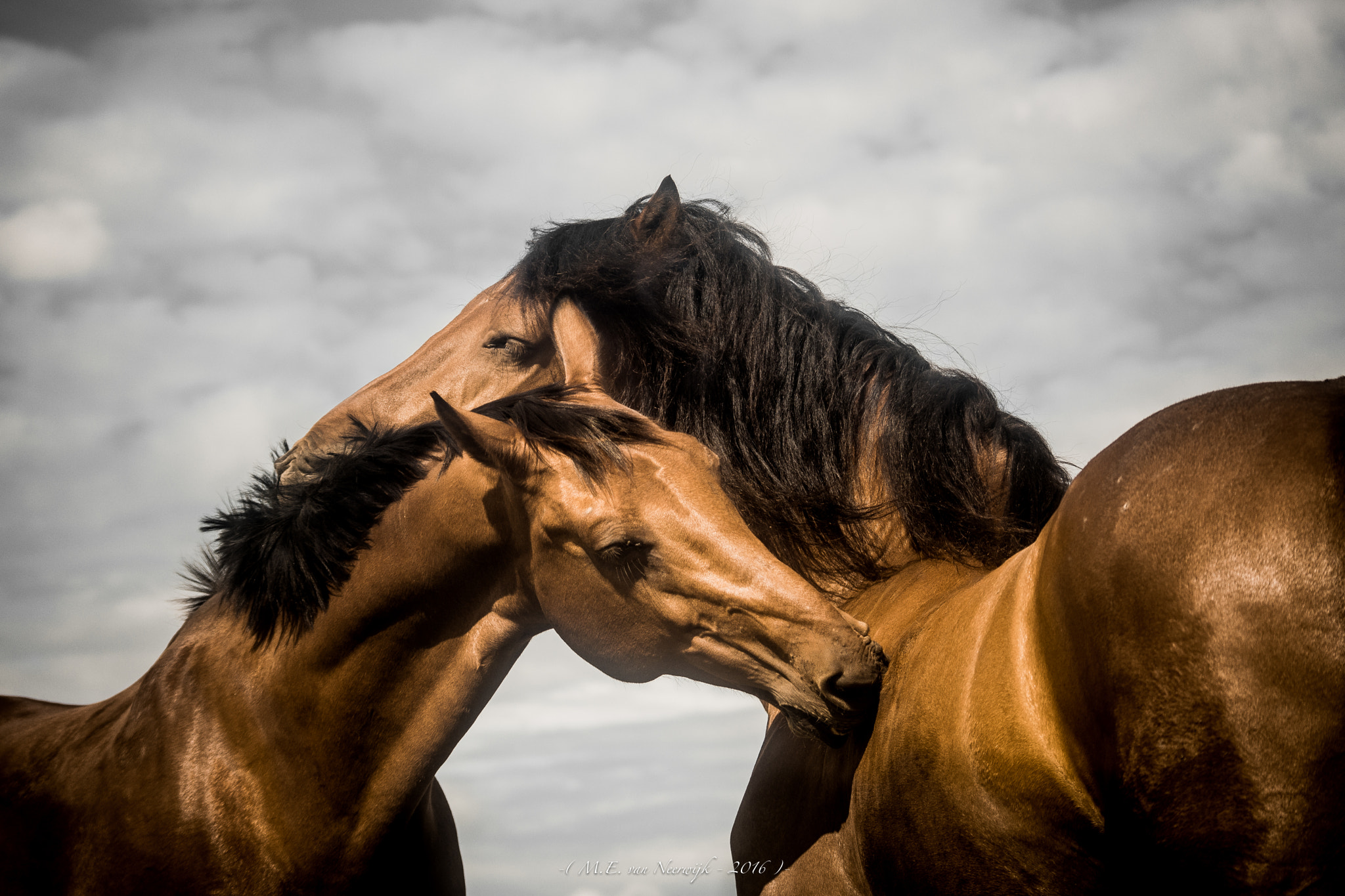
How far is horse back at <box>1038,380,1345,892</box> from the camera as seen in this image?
1.44 metres

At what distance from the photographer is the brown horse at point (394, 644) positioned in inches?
101

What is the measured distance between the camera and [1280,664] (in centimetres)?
145

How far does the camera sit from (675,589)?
2561mm

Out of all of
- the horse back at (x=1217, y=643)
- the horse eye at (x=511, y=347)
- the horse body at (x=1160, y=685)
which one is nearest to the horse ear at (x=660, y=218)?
the horse eye at (x=511, y=347)

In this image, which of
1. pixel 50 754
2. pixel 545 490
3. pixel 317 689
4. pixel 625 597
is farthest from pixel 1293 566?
pixel 50 754

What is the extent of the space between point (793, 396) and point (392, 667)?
166 cm

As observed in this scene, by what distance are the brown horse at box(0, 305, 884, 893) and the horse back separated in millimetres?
804

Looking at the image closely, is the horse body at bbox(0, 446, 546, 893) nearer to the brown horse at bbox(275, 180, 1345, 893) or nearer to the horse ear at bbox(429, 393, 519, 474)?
the horse ear at bbox(429, 393, 519, 474)

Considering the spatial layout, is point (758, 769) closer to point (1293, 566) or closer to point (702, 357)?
point (702, 357)

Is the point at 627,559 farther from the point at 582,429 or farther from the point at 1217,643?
the point at 1217,643

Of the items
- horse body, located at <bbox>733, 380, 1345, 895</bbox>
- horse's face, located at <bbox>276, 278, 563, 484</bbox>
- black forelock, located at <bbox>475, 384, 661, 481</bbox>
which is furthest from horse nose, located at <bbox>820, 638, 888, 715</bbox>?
horse's face, located at <bbox>276, 278, 563, 484</bbox>

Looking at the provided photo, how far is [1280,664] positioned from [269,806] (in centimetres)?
255

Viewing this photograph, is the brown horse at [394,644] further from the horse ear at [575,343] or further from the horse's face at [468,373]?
the horse's face at [468,373]

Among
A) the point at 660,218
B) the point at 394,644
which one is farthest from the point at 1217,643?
the point at 660,218
